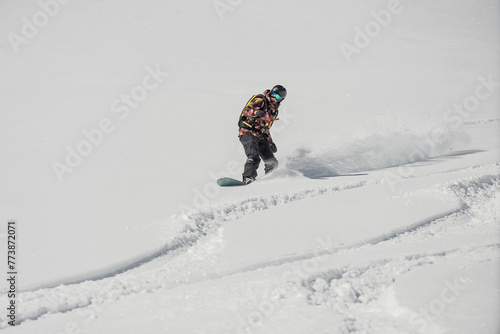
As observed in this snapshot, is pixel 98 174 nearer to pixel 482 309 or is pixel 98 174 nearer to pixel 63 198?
pixel 63 198

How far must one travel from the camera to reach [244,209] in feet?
17.5

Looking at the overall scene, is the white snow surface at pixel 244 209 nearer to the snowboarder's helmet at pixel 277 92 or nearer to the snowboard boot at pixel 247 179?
the snowboard boot at pixel 247 179

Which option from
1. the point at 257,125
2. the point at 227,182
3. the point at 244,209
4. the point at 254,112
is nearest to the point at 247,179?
the point at 227,182

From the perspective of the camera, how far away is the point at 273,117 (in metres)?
6.77

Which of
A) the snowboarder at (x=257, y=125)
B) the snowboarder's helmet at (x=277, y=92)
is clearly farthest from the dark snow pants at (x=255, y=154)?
the snowboarder's helmet at (x=277, y=92)

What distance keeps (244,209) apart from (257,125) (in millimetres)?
1725

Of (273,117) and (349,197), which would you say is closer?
(349,197)

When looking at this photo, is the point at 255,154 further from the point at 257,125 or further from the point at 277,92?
the point at 277,92

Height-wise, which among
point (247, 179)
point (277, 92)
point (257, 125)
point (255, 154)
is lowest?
point (247, 179)

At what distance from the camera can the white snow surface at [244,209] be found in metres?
3.23

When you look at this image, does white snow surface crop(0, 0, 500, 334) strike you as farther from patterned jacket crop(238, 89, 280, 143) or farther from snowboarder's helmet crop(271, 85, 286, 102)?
snowboarder's helmet crop(271, 85, 286, 102)

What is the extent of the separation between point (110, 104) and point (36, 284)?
1031 centimetres

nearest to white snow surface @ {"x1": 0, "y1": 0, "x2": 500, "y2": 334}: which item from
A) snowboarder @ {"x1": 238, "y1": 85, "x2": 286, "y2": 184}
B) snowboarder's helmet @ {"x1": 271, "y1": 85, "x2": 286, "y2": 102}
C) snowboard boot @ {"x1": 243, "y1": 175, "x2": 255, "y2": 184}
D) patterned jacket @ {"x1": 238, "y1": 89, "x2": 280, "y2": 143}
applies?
snowboard boot @ {"x1": 243, "y1": 175, "x2": 255, "y2": 184}

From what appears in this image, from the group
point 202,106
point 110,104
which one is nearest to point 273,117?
point 202,106
